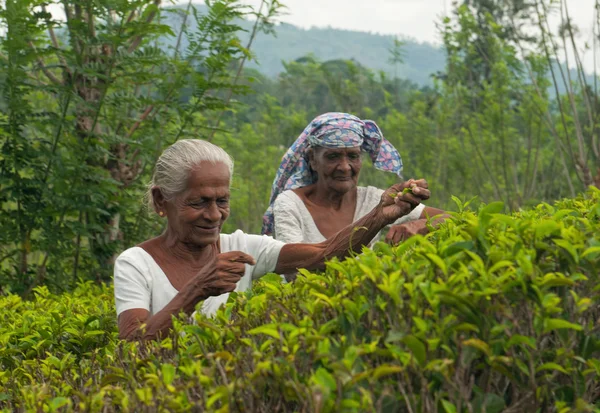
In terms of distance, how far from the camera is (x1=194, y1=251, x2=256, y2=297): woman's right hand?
9.84 feet

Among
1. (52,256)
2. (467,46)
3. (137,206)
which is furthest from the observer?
(467,46)

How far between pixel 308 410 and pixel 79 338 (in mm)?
1732

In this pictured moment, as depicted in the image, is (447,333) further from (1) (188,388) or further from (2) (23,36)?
(2) (23,36)

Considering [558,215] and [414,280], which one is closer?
[414,280]

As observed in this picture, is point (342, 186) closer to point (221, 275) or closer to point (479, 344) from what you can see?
point (221, 275)

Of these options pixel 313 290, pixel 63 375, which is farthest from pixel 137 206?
pixel 313 290

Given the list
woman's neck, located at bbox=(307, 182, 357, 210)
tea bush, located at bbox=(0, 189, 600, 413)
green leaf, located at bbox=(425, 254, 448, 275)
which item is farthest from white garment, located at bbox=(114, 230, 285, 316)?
woman's neck, located at bbox=(307, 182, 357, 210)

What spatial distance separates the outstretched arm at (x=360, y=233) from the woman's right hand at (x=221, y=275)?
703mm

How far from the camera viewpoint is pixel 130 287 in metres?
3.42

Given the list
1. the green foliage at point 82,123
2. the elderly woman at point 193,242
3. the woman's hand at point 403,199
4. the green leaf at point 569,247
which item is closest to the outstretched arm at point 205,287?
the elderly woman at point 193,242

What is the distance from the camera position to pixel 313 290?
232 cm

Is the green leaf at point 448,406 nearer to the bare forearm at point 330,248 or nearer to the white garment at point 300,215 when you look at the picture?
the bare forearm at point 330,248

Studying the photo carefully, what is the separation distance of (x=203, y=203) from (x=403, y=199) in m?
0.82

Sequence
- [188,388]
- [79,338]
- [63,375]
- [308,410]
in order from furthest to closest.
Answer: [79,338] < [63,375] < [188,388] < [308,410]
